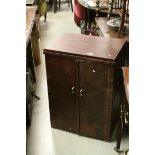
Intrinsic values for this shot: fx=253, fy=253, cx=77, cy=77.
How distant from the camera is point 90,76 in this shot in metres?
1.99

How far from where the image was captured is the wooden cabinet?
194 centimetres

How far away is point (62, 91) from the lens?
217 cm

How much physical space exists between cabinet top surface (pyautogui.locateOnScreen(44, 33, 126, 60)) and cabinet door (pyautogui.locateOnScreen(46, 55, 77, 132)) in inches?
3.0

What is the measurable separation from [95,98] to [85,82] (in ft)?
0.53

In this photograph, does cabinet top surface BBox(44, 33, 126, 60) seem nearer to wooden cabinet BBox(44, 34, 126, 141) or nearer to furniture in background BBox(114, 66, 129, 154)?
wooden cabinet BBox(44, 34, 126, 141)

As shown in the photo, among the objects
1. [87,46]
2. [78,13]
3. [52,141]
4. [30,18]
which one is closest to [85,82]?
[87,46]

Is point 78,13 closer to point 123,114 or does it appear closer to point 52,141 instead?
point 52,141

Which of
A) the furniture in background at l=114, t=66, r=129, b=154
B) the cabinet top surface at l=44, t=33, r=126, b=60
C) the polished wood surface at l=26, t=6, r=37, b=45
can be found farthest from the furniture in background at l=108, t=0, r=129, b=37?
the polished wood surface at l=26, t=6, r=37, b=45

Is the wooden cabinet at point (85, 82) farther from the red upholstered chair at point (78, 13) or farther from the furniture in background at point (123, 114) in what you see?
the red upholstered chair at point (78, 13)

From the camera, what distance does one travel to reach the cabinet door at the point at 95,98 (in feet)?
6.39

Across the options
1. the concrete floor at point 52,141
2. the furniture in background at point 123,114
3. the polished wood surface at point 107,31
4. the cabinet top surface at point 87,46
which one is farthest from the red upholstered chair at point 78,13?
the furniture in background at point 123,114
